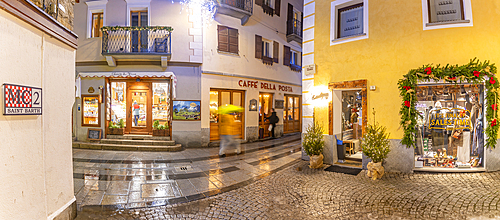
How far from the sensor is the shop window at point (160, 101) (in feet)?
35.9

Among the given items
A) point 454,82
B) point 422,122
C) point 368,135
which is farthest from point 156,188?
point 454,82

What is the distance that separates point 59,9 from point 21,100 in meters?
1.72

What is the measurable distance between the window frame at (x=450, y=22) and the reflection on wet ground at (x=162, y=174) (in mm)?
5687

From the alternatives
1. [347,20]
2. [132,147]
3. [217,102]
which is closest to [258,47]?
[217,102]

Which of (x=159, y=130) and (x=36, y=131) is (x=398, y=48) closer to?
(x=36, y=131)

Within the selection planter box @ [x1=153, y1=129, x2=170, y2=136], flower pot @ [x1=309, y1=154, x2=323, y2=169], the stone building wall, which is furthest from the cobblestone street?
planter box @ [x1=153, y1=129, x2=170, y2=136]

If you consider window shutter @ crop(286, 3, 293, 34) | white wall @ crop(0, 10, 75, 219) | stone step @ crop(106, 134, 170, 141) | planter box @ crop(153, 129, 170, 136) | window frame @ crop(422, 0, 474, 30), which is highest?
window shutter @ crop(286, 3, 293, 34)

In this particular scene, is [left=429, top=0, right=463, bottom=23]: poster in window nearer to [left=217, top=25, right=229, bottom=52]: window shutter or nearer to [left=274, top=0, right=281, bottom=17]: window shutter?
[left=217, top=25, right=229, bottom=52]: window shutter

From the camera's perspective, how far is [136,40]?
1019 centimetres

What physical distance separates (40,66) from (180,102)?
7.68 metres

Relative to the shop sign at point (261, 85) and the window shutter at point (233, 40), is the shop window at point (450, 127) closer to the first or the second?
the shop sign at point (261, 85)

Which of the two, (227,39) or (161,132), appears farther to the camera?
(227,39)

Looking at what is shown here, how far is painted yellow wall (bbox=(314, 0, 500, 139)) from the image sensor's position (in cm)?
593

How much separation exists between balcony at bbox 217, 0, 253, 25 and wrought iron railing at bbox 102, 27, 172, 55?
9.78ft
